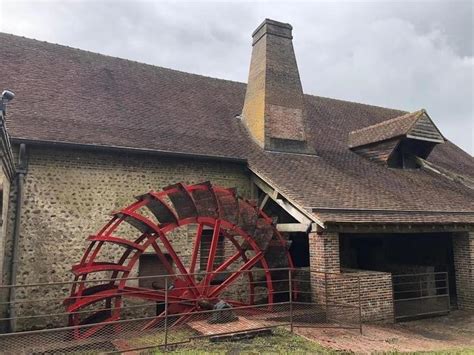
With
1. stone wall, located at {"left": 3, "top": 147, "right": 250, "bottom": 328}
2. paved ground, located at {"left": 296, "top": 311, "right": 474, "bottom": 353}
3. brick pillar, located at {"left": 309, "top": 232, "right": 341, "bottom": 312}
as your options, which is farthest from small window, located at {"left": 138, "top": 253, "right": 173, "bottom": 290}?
paved ground, located at {"left": 296, "top": 311, "right": 474, "bottom": 353}

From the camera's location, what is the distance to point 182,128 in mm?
10656

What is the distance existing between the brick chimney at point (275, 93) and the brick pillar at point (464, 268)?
4672 millimetres

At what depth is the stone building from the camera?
811 cm

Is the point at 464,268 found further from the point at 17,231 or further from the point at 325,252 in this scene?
the point at 17,231

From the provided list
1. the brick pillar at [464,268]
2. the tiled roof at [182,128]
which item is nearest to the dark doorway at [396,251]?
the brick pillar at [464,268]

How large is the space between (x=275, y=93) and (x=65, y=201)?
6.75 meters

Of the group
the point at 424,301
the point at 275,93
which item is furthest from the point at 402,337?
the point at 275,93

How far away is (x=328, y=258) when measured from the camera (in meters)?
8.01

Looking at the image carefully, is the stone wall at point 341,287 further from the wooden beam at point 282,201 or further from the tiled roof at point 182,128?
the tiled roof at point 182,128

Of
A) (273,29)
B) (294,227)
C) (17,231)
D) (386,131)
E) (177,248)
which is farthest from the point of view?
(273,29)

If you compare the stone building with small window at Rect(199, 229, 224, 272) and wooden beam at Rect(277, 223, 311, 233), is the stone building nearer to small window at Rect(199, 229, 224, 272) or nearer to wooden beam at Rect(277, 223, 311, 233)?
wooden beam at Rect(277, 223, 311, 233)

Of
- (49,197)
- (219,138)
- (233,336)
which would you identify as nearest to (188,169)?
(219,138)

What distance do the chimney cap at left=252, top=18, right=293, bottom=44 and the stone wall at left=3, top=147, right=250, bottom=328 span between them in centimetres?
620

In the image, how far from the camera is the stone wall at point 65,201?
26.1 ft
